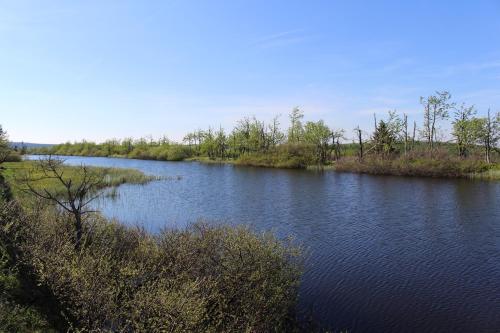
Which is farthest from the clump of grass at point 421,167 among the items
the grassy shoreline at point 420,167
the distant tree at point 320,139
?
the distant tree at point 320,139

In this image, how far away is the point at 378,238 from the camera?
20.8 metres

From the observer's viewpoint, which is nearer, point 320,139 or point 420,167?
point 420,167

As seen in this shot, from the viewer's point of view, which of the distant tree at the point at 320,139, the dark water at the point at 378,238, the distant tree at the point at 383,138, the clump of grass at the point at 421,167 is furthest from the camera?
the distant tree at the point at 320,139

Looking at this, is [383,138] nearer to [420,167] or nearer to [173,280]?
[420,167]

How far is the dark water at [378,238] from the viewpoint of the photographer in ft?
40.5

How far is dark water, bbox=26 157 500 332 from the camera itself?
12.3 m

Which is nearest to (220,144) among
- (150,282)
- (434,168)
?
(434,168)

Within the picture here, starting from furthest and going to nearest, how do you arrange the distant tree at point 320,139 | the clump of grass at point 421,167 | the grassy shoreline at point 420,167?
1. the distant tree at point 320,139
2. the clump of grass at point 421,167
3. the grassy shoreline at point 420,167

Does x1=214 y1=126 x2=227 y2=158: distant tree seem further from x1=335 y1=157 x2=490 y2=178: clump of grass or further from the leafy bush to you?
the leafy bush

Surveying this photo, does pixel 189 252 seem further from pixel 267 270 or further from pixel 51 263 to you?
pixel 51 263

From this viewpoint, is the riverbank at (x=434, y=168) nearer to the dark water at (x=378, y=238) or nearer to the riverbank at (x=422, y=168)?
the riverbank at (x=422, y=168)

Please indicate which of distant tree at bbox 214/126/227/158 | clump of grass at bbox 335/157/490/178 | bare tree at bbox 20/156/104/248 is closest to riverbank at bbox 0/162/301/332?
bare tree at bbox 20/156/104/248

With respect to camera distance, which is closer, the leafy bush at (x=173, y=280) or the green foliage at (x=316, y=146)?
the leafy bush at (x=173, y=280)

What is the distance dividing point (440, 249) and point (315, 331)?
431 inches
